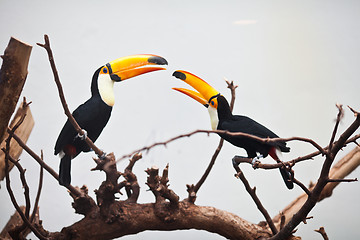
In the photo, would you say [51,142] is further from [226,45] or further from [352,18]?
[352,18]

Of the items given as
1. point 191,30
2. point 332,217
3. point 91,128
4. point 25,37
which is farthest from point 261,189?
point 25,37

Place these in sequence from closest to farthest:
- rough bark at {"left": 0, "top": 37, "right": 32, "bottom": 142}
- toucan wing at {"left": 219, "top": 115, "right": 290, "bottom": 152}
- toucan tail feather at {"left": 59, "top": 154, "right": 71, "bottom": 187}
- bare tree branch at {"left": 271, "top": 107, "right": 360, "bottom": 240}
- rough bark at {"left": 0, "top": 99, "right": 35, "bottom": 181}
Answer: bare tree branch at {"left": 271, "top": 107, "right": 360, "bottom": 240}
rough bark at {"left": 0, "top": 37, "right": 32, "bottom": 142}
toucan wing at {"left": 219, "top": 115, "right": 290, "bottom": 152}
toucan tail feather at {"left": 59, "top": 154, "right": 71, "bottom": 187}
rough bark at {"left": 0, "top": 99, "right": 35, "bottom": 181}

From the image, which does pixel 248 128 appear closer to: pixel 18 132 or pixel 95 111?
pixel 95 111

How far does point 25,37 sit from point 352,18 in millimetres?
1951

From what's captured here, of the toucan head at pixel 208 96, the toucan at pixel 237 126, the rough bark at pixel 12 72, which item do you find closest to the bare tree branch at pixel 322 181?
the toucan at pixel 237 126

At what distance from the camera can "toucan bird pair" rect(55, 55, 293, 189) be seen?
143 centimetres

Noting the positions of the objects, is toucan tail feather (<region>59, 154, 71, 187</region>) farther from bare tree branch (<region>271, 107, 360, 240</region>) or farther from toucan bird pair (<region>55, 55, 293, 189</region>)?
bare tree branch (<region>271, 107, 360, 240</region>)

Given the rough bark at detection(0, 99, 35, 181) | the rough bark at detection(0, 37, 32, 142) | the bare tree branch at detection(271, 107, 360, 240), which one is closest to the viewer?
the bare tree branch at detection(271, 107, 360, 240)

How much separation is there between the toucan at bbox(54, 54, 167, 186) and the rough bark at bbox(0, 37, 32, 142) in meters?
0.30

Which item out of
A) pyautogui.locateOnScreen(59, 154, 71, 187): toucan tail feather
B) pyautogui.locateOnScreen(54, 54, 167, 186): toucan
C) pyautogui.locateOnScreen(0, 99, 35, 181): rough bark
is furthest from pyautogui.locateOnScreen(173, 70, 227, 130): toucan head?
pyautogui.locateOnScreen(0, 99, 35, 181): rough bark

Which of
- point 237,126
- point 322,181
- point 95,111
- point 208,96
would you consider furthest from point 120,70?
point 322,181

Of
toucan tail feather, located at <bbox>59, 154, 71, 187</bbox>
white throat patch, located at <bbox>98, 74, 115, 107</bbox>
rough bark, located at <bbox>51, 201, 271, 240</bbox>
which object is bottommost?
rough bark, located at <bbox>51, 201, 271, 240</bbox>

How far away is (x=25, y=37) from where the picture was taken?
2.25m

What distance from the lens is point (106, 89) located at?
5.20ft
